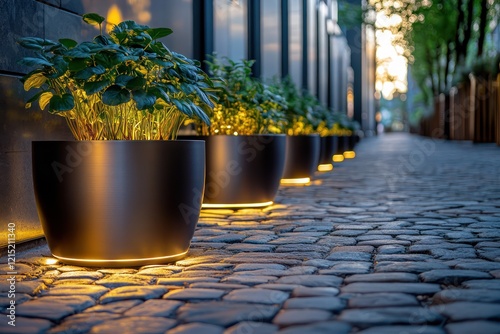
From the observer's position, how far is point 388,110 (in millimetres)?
113062

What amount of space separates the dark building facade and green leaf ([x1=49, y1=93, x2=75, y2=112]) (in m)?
0.67

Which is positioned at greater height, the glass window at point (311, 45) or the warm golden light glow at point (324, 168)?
the glass window at point (311, 45)

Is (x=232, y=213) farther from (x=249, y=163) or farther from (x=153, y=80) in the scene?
(x=153, y=80)

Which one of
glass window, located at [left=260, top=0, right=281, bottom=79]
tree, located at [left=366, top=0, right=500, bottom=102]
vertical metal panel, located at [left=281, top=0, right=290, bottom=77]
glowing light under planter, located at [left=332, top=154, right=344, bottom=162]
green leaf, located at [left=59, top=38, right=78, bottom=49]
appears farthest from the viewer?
tree, located at [left=366, top=0, right=500, bottom=102]

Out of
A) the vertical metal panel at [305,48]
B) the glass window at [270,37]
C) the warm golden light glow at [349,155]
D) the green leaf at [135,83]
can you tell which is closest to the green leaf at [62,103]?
the green leaf at [135,83]

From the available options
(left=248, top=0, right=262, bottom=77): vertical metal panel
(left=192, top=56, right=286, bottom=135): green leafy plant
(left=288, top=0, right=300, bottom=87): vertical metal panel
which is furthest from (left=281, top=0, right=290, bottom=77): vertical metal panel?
→ (left=192, top=56, right=286, bottom=135): green leafy plant

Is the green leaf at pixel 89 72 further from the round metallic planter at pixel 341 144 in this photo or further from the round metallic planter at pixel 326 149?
the round metallic planter at pixel 341 144

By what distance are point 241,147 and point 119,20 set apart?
1554mm

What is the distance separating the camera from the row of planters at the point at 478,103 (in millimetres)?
23281

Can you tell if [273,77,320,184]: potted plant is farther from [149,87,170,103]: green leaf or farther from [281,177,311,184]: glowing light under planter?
[149,87,170,103]: green leaf

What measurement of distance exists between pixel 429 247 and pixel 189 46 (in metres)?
5.16

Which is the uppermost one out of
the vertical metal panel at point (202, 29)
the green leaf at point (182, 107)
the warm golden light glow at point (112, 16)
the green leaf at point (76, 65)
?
the vertical metal panel at point (202, 29)

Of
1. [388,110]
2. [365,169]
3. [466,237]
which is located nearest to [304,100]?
[365,169]

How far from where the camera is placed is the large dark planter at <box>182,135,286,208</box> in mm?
6297
